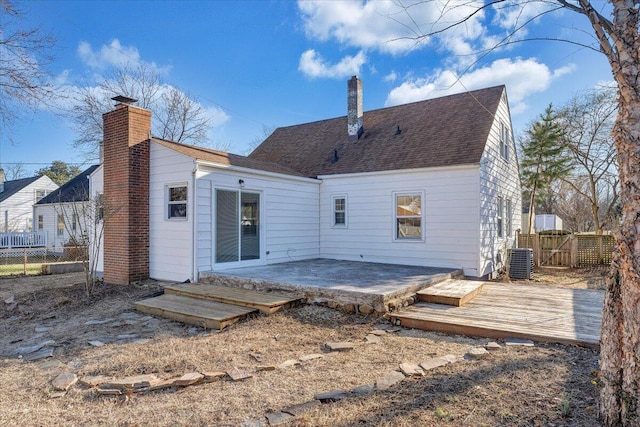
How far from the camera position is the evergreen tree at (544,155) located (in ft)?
52.5

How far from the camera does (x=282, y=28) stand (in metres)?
13.3

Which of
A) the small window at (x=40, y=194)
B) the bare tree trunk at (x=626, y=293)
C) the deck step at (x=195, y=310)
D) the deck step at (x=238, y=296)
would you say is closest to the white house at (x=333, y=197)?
the deck step at (x=238, y=296)

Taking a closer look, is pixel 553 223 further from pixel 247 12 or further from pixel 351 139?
pixel 247 12

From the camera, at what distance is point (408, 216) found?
10469 mm

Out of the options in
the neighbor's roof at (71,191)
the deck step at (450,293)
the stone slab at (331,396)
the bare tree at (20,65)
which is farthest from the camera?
the neighbor's roof at (71,191)

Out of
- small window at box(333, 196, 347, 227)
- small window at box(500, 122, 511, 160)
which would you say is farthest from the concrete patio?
small window at box(500, 122, 511, 160)

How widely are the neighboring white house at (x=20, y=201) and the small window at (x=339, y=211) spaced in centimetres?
2583

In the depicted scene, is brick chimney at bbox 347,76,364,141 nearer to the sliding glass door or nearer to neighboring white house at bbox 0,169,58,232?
the sliding glass door

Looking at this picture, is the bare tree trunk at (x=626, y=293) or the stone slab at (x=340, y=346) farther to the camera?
the stone slab at (x=340, y=346)

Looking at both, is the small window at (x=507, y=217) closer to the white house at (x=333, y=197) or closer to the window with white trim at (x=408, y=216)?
the white house at (x=333, y=197)

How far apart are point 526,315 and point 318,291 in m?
3.42

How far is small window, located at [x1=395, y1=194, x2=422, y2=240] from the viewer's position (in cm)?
1030

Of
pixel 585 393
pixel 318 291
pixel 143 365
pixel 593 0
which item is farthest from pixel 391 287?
pixel 593 0

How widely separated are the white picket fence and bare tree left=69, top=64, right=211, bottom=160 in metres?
5.82
